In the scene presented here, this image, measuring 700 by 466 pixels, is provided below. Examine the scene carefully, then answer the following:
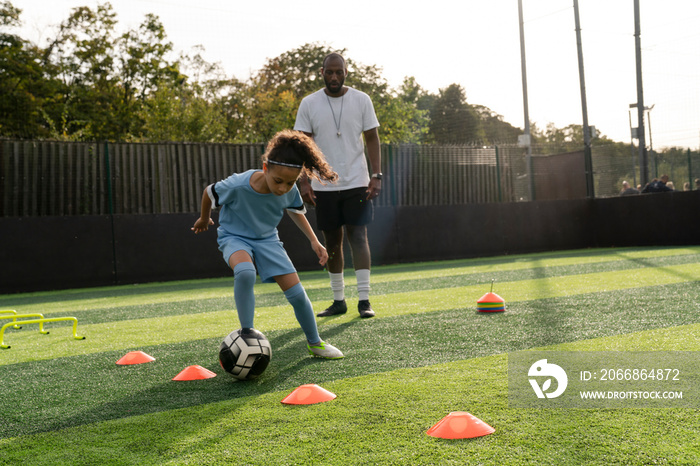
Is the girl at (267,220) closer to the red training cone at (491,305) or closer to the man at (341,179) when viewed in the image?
the man at (341,179)

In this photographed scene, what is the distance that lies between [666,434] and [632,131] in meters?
17.2

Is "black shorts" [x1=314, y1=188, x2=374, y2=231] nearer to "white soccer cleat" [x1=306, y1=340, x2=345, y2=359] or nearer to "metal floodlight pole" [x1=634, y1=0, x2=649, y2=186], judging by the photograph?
"white soccer cleat" [x1=306, y1=340, x2=345, y2=359]

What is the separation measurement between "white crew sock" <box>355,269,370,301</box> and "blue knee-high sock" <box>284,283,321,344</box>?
1.77 metres

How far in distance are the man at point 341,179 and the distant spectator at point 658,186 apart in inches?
490

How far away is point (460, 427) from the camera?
7.38 ft

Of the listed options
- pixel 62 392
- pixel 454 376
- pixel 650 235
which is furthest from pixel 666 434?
pixel 650 235

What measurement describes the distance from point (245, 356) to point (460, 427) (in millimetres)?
1386

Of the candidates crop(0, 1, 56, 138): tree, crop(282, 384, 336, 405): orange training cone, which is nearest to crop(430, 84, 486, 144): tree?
crop(0, 1, 56, 138): tree

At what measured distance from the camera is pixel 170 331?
17.0ft

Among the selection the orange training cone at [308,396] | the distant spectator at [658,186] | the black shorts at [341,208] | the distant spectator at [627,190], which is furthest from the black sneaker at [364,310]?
the distant spectator at [627,190]

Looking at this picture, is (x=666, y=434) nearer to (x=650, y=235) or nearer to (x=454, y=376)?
(x=454, y=376)

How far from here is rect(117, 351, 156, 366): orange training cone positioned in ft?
12.9

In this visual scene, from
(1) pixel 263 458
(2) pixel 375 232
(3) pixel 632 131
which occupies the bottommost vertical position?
(1) pixel 263 458

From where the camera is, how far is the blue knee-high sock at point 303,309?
12.1 ft
